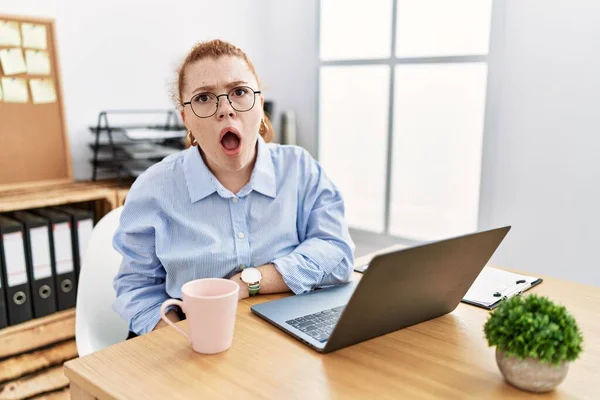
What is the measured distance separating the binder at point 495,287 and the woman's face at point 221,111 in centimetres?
57

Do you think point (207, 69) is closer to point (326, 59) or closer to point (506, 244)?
point (506, 244)

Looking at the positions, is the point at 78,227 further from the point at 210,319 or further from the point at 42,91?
the point at 210,319

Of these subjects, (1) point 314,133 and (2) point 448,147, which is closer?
(2) point 448,147

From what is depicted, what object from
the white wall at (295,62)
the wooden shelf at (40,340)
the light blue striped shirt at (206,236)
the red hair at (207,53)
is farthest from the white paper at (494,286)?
the white wall at (295,62)

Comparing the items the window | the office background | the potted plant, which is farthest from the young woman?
the window

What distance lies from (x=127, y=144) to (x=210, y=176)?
3.79 ft

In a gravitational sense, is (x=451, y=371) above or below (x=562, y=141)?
below

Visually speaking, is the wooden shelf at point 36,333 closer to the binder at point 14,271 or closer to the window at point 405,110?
the binder at point 14,271

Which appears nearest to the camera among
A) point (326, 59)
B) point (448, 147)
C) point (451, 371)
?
point (451, 371)

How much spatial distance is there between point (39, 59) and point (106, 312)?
4.14 ft

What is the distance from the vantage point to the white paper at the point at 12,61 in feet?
6.27

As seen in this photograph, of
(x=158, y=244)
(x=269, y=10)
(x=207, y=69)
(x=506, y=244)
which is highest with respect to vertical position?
(x=269, y=10)

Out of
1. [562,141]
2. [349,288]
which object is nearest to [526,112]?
[562,141]

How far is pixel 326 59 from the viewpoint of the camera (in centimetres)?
268
